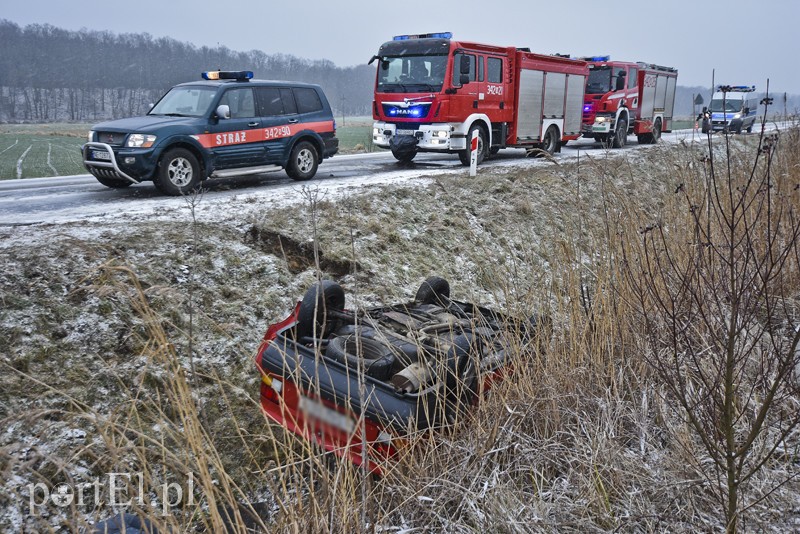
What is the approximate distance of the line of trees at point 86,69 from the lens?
7544cm

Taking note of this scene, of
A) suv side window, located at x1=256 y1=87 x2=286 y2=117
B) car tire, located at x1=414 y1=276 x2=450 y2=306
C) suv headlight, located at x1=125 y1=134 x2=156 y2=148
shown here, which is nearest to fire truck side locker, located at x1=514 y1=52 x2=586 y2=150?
suv side window, located at x1=256 y1=87 x2=286 y2=117

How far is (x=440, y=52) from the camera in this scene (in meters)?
13.4

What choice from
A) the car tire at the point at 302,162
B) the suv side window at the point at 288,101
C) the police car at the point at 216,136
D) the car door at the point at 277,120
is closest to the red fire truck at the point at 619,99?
the police car at the point at 216,136

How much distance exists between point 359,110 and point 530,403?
4222 inches

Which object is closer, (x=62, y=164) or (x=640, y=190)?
(x=640, y=190)

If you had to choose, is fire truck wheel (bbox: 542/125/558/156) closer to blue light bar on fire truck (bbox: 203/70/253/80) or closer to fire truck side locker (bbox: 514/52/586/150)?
fire truck side locker (bbox: 514/52/586/150)

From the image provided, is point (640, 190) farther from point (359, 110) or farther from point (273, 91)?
point (359, 110)

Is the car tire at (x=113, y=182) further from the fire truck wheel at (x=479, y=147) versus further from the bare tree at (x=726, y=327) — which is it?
the bare tree at (x=726, y=327)

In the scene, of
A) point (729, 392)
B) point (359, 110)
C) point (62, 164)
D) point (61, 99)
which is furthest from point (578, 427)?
point (359, 110)

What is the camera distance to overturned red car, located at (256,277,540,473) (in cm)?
332

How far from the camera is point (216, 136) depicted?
10.0m

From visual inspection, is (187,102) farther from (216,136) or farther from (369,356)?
(369,356)

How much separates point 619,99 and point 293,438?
21.8 metres

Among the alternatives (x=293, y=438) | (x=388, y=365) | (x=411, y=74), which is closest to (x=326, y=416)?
(x=293, y=438)
